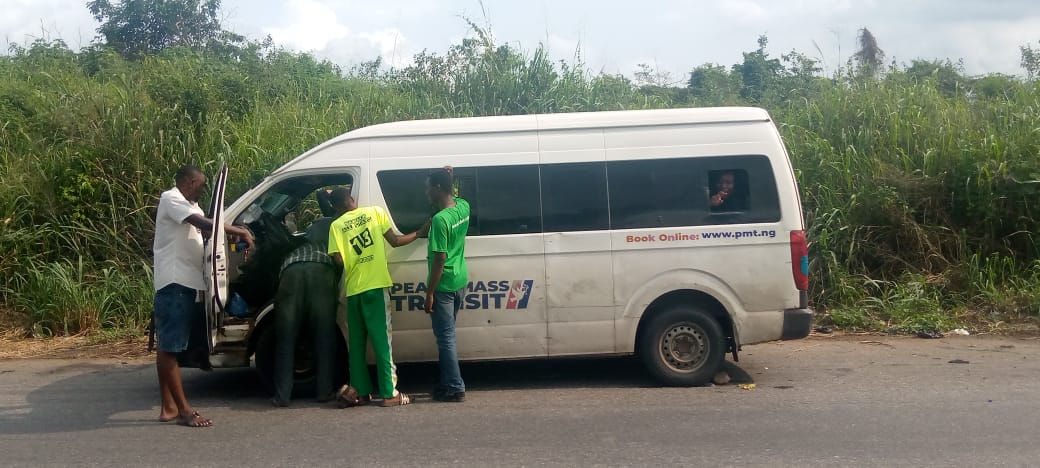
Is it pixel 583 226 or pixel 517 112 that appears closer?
pixel 583 226

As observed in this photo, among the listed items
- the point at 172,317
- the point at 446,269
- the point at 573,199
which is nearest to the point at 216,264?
the point at 172,317

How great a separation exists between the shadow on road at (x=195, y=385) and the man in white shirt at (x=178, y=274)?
0.42m

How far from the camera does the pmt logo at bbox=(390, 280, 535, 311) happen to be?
270 inches

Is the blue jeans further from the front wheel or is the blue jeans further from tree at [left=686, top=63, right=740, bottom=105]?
tree at [left=686, top=63, right=740, bottom=105]

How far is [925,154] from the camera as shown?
36.2ft

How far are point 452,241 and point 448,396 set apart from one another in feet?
4.04

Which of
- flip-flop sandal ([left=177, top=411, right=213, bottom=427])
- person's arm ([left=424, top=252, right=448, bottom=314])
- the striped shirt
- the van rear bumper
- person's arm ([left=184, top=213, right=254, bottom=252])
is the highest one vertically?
person's arm ([left=184, top=213, right=254, bottom=252])

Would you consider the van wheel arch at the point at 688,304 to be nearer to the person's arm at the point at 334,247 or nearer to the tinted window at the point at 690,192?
the tinted window at the point at 690,192

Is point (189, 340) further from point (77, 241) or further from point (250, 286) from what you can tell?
point (77, 241)

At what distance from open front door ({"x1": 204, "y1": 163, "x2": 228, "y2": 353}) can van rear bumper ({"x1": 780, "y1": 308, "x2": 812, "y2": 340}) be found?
427 cm

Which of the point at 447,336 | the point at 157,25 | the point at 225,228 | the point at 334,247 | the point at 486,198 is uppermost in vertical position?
the point at 157,25

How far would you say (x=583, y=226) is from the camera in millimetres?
6883

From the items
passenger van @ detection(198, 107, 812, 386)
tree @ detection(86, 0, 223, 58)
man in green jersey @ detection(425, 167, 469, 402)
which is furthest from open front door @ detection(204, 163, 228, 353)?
tree @ detection(86, 0, 223, 58)

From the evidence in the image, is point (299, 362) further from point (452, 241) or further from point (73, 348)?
point (73, 348)
